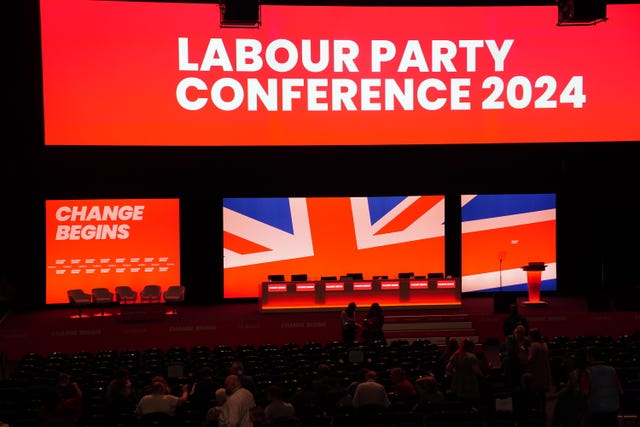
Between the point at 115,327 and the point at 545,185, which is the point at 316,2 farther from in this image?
the point at 115,327

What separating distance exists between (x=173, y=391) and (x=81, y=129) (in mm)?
9775

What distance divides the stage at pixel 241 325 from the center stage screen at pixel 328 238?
1.25 m

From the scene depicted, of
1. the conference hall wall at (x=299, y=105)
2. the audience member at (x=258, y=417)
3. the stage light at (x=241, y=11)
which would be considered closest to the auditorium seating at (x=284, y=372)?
the audience member at (x=258, y=417)

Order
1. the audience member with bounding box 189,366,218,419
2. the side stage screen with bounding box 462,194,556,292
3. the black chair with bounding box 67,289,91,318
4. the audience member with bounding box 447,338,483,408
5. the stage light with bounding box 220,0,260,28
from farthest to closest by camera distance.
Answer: the side stage screen with bounding box 462,194,556,292 → the black chair with bounding box 67,289,91,318 → the stage light with bounding box 220,0,260,28 → the audience member with bounding box 447,338,483,408 → the audience member with bounding box 189,366,218,419

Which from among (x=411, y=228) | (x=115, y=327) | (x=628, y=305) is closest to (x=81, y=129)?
(x=115, y=327)

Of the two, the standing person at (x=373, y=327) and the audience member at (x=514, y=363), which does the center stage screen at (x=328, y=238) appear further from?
the audience member at (x=514, y=363)

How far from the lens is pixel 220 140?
64.2 ft

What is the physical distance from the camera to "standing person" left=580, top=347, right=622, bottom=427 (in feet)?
29.2

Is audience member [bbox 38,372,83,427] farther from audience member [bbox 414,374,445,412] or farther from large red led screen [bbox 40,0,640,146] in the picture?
large red led screen [bbox 40,0,640,146]

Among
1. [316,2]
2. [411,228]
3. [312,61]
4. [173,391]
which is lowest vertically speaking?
[173,391]

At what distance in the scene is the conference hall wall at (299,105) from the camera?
A: 19.1 meters

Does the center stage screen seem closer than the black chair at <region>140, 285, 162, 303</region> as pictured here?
No

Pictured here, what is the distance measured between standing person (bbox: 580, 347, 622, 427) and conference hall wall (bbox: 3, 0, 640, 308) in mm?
11508

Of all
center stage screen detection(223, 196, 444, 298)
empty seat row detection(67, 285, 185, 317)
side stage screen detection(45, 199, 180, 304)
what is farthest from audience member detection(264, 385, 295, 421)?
side stage screen detection(45, 199, 180, 304)
